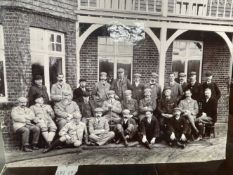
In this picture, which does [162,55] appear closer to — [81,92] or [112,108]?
[112,108]

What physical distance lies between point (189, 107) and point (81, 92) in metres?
1.03

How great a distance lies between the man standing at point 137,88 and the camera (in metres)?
2.81

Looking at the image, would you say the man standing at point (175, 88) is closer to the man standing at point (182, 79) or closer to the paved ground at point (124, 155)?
the man standing at point (182, 79)

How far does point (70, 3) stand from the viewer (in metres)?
2.64

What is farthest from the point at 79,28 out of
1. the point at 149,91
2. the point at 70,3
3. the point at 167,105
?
the point at 167,105

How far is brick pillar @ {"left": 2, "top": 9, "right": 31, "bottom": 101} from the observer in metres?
2.56

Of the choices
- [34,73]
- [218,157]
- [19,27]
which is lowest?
[218,157]

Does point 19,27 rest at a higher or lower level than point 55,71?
higher

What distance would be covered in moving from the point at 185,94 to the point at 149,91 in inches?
13.7

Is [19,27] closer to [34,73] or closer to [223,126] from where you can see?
[34,73]

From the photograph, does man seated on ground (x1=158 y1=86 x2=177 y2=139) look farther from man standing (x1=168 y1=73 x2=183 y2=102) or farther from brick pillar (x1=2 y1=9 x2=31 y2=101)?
brick pillar (x1=2 y1=9 x2=31 y2=101)

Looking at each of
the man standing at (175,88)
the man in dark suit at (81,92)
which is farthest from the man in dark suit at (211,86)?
the man in dark suit at (81,92)

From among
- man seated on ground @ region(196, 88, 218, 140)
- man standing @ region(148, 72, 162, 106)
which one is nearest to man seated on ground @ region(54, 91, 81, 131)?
man standing @ region(148, 72, 162, 106)

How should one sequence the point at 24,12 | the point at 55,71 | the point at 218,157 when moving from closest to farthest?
the point at 24,12, the point at 55,71, the point at 218,157
